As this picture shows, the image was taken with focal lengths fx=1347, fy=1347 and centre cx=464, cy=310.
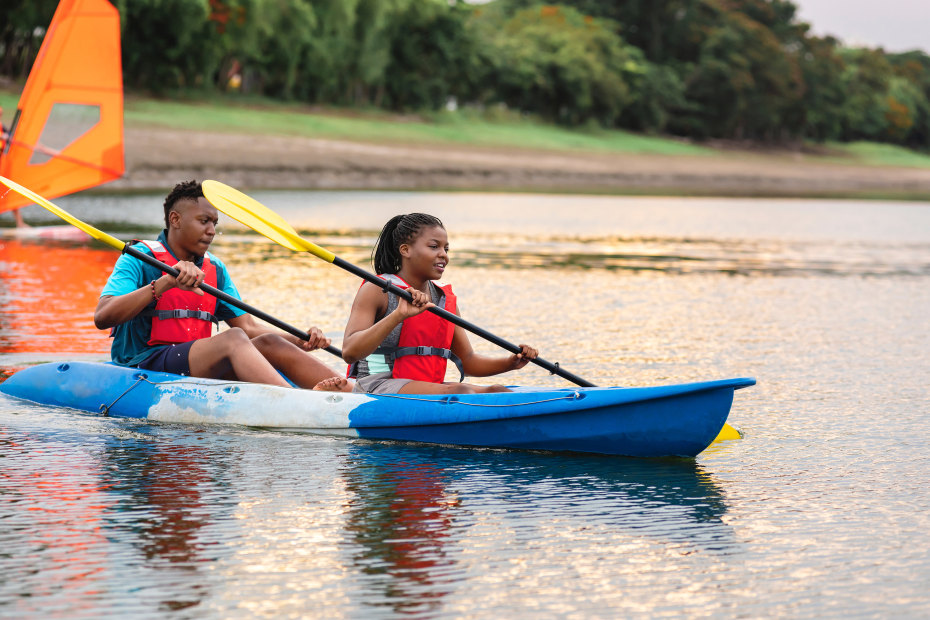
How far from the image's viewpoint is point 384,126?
42750 mm

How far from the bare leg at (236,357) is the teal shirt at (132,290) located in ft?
0.88

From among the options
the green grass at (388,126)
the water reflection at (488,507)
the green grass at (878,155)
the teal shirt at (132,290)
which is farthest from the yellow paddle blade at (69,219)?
the green grass at (878,155)

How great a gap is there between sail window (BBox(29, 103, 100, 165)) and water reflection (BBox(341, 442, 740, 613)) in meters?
7.95

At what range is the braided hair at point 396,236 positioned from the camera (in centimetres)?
573

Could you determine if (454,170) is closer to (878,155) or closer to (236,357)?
(236,357)

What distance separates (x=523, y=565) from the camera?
4281 mm

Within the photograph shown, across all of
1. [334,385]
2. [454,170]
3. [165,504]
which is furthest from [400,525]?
[454,170]

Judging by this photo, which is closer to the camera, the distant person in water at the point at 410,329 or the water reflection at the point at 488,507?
the water reflection at the point at 488,507

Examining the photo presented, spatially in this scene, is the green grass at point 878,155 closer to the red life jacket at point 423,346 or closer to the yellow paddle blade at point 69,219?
the yellow paddle blade at point 69,219

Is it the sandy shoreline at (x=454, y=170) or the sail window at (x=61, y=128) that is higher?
the sail window at (x=61, y=128)

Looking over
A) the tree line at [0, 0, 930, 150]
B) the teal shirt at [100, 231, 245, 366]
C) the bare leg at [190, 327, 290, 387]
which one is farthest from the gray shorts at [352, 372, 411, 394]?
the tree line at [0, 0, 930, 150]

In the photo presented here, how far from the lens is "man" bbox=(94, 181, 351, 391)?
6.05 meters

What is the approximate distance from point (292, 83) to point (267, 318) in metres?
37.9

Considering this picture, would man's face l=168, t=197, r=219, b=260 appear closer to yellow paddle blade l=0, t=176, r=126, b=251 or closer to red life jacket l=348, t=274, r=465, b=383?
yellow paddle blade l=0, t=176, r=126, b=251
